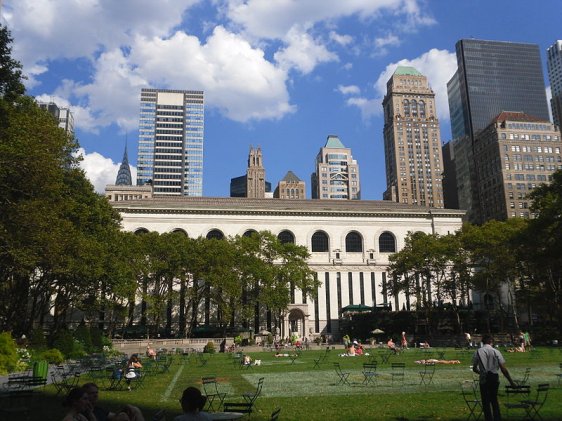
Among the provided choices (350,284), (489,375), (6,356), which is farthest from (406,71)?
(489,375)

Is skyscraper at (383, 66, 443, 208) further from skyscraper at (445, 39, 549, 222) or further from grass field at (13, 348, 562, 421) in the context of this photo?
grass field at (13, 348, 562, 421)

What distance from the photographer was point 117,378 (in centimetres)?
2017

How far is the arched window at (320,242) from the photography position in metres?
77.0

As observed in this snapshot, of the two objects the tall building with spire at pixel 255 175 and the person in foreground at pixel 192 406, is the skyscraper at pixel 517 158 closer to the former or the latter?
the tall building with spire at pixel 255 175

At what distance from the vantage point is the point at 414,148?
160750 mm

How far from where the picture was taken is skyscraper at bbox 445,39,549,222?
154875 millimetres

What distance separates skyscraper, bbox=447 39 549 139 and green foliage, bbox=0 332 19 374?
493 ft

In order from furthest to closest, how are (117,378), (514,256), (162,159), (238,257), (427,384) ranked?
1. (162,159)
2. (238,257)
3. (514,256)
4. (117,378)
5. (427,384)

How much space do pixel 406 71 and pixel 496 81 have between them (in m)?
29.3

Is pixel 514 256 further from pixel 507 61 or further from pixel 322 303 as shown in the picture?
pixel 507 61

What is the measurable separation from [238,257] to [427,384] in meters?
40.3

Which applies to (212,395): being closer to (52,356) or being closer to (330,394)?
(330,394)

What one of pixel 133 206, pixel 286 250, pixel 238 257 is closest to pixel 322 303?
pixel 286 250

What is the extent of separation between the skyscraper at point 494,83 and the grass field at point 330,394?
450 ft
